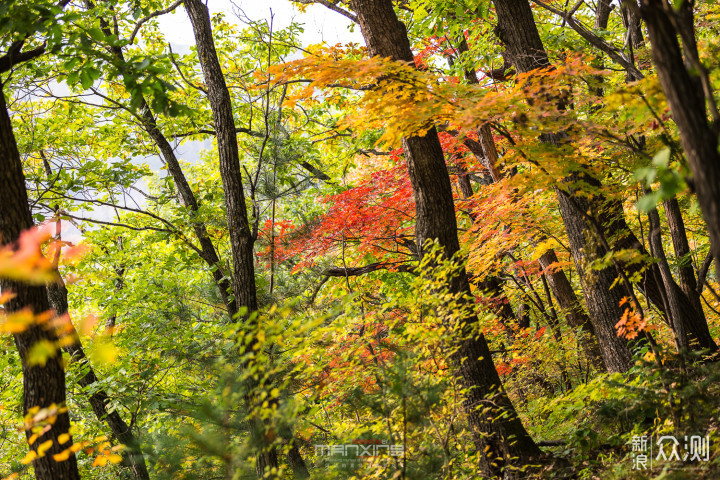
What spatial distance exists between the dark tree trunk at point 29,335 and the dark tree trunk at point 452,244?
10.0 ft

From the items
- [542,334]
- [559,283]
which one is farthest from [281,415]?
[559,283]

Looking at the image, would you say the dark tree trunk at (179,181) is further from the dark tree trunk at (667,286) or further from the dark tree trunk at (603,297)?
the dark tree trunk at (667,286)

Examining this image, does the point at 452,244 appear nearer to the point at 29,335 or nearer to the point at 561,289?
the point at 29,335

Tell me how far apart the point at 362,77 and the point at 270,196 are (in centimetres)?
313

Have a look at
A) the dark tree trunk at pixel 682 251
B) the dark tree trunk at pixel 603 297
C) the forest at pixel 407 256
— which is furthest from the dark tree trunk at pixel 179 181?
the dark tree trunk at pixel 682 251

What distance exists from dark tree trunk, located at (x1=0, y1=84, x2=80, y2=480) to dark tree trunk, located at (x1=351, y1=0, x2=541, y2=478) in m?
3.06

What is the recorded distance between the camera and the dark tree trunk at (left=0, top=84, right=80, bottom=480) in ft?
10.1

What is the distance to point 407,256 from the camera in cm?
878

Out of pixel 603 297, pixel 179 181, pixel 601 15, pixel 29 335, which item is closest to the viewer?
pixel 29 335

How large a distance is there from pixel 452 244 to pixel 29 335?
3568 millimetres

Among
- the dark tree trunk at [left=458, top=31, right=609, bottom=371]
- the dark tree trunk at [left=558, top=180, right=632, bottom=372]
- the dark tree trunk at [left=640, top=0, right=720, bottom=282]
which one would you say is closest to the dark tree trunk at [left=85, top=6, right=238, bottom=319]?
the dark tree trunk at [left=458, top=31, right=609, bottom=371]

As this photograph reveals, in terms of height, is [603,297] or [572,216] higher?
[572,216]

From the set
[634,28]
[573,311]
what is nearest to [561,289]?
[573,311]

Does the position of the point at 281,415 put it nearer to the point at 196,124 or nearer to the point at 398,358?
the point at 398,358
